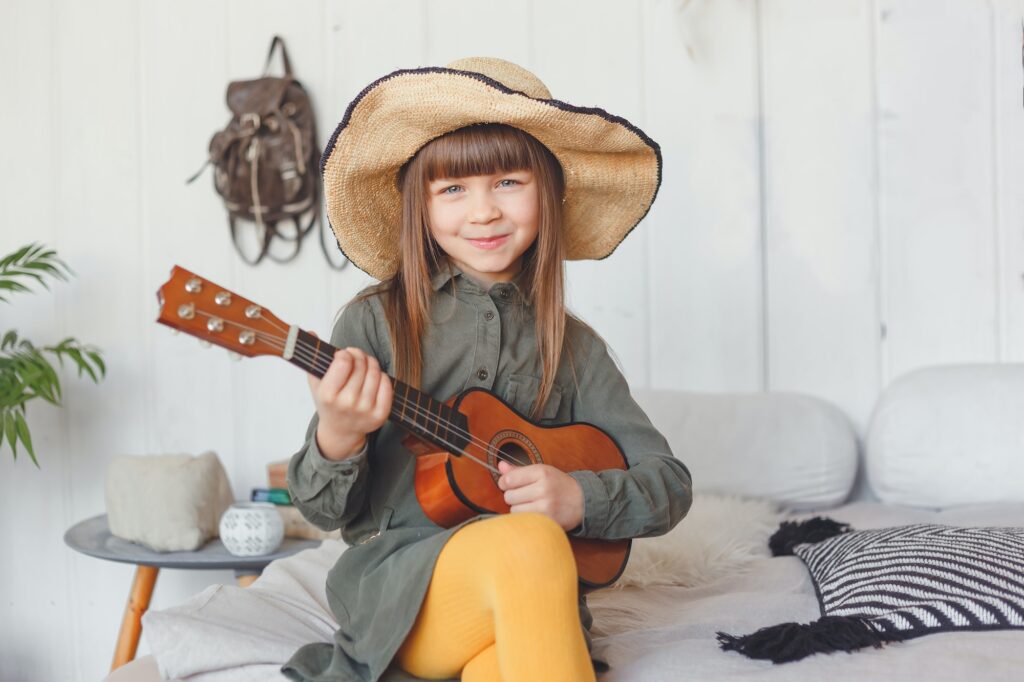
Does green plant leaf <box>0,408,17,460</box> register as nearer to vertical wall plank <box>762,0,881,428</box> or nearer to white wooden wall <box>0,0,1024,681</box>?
white wooden wall <box>0,0,1024,681</box>

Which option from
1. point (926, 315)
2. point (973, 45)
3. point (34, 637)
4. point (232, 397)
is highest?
point (973, 45)

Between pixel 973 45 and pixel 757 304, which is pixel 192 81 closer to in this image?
pixel 757 304

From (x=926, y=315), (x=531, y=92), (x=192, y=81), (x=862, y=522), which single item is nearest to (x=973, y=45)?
(x=926, y=315)

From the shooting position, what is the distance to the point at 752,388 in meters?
2.00

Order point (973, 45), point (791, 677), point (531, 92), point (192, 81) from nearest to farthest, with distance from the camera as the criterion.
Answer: point (791, 677)
point (531, 92)
point (973, 45)
point (192, 81)

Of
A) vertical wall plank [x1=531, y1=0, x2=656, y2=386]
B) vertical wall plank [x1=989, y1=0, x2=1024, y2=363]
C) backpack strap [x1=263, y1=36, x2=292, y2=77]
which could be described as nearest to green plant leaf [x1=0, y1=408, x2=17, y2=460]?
backpack strap [x1=263, y1=36, x2=292, y2=77]

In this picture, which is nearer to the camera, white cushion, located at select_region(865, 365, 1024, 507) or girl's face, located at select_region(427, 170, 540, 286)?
girl's face, located at select_region(427, 170, 540, 286)

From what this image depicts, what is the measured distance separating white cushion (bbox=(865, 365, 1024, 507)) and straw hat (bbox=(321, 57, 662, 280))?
74cm

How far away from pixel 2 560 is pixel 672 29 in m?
1.86

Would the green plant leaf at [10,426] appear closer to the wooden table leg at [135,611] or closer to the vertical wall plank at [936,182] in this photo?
the wooden table leg at [135,611]

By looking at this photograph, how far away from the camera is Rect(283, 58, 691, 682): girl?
948 millimetres

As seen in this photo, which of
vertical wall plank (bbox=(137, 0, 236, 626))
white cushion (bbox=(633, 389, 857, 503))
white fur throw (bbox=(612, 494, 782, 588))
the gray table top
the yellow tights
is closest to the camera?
the yellow tights

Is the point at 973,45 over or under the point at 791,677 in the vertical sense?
over

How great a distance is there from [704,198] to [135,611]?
4.28 feet
